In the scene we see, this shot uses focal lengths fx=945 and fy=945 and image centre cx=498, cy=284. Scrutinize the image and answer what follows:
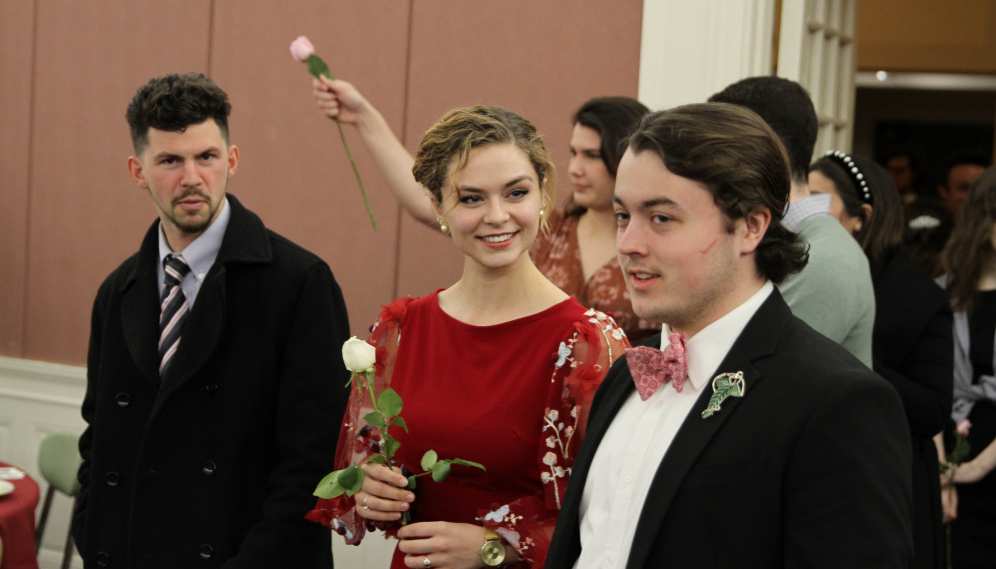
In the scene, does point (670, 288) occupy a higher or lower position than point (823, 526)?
higher

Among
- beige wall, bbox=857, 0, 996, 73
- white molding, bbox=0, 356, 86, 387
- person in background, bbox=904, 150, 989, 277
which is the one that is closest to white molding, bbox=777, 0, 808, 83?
person in background, bbox=904, 150, 989, 277

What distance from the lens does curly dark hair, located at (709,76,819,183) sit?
2301 mm

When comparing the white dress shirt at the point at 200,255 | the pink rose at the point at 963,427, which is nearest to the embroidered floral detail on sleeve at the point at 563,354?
the white dress shirt at the point at 200,255

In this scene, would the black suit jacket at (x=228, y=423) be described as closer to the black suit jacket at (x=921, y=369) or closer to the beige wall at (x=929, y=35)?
the black suit jacket at (x=921, y=369)

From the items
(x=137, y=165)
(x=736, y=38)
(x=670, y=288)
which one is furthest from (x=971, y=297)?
(x=137, y=165)

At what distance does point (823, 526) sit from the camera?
114 cm

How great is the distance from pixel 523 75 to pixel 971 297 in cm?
192

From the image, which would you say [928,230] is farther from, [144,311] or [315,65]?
[144,311]

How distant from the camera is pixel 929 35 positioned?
7676mm

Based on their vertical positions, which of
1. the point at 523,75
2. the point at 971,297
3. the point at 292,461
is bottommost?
the point at 292,461

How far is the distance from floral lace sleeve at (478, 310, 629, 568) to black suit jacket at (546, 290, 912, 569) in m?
0.48

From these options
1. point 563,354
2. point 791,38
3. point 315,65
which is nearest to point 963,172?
point 791,38

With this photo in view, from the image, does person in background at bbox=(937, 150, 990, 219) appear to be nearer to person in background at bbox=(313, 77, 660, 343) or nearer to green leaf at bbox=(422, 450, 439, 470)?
person in background at bbox=(313, 77, 660, 343)

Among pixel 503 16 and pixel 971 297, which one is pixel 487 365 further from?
pixel 971 297
